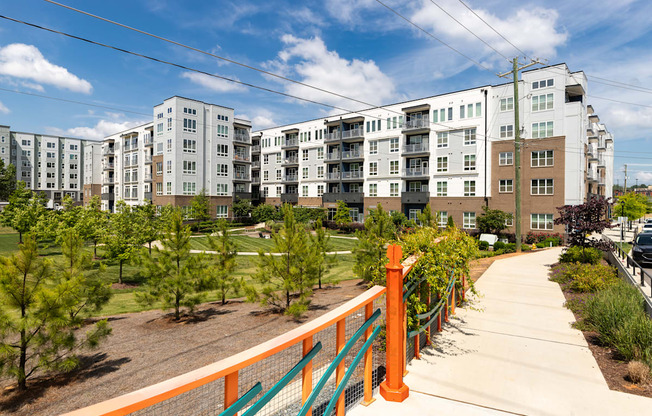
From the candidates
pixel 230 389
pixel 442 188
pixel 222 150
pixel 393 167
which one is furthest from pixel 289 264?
pixel 222 150

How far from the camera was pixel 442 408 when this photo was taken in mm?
4211

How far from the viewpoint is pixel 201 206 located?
1965 inches

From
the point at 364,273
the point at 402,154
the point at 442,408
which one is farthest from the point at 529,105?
the point at 442,408

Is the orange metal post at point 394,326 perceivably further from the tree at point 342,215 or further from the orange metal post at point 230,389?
the tree at point 342,215

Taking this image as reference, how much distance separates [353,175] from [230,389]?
51510mm

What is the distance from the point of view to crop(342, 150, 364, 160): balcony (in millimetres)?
52000

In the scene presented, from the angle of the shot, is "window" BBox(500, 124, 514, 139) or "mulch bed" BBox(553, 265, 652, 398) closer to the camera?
"mulch bed" BBox(553, 265, 652, 398)

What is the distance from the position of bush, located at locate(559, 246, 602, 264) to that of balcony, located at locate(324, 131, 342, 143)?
3916 centimetres

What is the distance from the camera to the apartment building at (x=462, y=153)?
37031mm

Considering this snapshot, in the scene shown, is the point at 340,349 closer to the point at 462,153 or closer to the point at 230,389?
the point at 230,389

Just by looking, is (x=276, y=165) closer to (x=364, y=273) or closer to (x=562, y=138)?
(x=562, y=138)

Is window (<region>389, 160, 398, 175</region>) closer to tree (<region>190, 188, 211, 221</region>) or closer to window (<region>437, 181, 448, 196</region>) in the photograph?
window (<region>437, 181, 448, 196</region>)

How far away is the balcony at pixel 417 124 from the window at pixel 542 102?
11584 mm

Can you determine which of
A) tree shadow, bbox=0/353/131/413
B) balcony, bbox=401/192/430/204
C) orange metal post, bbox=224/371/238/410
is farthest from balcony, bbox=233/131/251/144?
orange metal post, bbox=224/371/238/410
